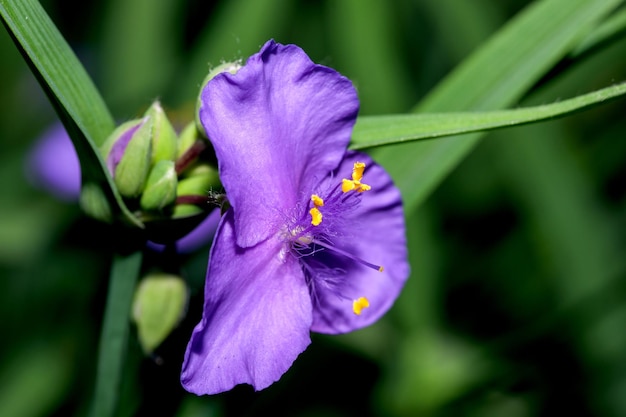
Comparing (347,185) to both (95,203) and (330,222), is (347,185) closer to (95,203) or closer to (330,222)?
(330,222)

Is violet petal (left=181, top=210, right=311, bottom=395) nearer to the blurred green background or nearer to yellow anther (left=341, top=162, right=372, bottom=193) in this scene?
yellow anther (left=341, top=162, right=372, bottom=193)

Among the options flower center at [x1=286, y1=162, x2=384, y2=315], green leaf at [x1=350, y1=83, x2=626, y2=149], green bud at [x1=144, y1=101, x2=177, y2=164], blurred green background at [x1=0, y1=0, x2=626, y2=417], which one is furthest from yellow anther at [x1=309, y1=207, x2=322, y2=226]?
blurred green background at [x1=0, y1=0, x2=626, y2=417]

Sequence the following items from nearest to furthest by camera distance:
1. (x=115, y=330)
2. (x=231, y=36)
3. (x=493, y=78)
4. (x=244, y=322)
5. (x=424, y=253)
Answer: (x=244, y=322) < (x=115, y=330) < (x=493, y=78) < (x=231, y=36) < (x=424, y=253)

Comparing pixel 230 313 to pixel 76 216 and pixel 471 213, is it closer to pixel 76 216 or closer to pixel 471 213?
pixel 76 216

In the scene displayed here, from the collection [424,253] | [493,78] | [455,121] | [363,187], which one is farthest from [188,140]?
[424,253]

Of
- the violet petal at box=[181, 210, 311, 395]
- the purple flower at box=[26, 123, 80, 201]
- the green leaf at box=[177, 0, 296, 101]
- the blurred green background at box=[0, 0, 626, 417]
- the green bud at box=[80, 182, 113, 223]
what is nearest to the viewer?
the violet petal at box=[181, 210, 311, 395]

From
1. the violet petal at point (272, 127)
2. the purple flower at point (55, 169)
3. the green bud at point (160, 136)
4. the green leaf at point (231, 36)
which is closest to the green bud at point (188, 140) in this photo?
the green bud at point (160, 136)
